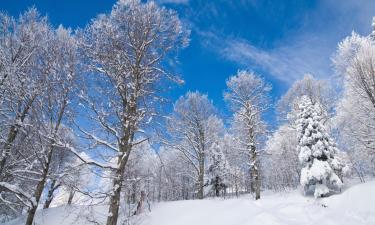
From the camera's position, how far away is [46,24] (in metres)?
11.6

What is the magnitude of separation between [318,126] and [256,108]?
4.76 metres

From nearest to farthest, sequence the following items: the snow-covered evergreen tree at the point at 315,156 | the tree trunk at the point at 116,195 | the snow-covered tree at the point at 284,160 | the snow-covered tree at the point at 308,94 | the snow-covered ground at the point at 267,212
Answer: the tree trunk at the point at 116,195, the snow-covered ground at the point at 267,212, the snow-covered evergreen tree at the point at 315,156, the snow-covered tree at the point at 308,94, the snow-covered tree at the point at 284,160

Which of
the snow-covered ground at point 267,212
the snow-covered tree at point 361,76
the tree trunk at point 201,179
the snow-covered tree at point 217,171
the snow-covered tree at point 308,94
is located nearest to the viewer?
the snow-covered ground at point 267,212

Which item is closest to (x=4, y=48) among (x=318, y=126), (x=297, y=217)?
(x=297, y=217)

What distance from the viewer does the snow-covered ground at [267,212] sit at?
405 inches

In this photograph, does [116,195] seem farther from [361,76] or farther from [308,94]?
[308,94]

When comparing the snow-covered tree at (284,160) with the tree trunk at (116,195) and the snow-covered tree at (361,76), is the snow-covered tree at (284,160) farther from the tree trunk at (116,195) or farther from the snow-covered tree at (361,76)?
the tree trunk at (116,195)

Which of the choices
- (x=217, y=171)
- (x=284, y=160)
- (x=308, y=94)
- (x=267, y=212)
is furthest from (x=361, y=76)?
(x=284, y=160)

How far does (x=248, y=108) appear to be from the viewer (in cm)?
2062

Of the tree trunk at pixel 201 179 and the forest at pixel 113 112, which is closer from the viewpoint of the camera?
the forest at pixel 113 112

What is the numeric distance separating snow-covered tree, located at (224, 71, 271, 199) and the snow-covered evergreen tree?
2962mm

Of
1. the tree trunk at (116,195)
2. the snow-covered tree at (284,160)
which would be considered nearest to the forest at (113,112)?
the tree trunk at (116,195)

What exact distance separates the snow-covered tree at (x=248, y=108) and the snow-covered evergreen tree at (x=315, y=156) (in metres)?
2.96

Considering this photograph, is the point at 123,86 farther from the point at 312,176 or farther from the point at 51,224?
the point at 312,176
